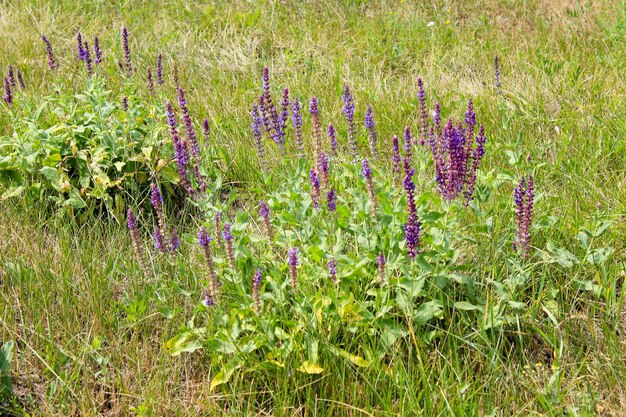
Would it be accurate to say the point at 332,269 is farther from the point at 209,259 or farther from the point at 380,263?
the point at 209,259

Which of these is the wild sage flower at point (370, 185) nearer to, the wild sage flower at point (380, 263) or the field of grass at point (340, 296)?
the field of grass at point (340, 296)

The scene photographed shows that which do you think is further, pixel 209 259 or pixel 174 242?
pixel 174 242

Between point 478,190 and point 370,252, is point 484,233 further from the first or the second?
point 370,252

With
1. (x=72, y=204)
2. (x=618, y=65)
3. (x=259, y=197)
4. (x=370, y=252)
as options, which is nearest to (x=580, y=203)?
(x=370, y=252)

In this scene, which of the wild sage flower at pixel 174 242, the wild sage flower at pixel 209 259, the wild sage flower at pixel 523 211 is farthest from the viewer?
the wild sage flower at pixel 174 242

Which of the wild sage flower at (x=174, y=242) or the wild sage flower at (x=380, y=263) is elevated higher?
the wild sage flower at (x=380, y=263)

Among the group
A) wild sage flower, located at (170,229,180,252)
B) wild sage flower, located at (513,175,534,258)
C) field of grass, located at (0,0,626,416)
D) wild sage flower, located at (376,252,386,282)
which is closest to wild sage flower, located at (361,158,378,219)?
field of grass, located at (0,0,626,416)

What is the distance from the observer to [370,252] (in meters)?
2.63

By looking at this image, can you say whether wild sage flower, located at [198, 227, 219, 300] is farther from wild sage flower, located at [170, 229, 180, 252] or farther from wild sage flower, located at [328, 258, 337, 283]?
wild sage flower, located at [170, 229, 180, 252]

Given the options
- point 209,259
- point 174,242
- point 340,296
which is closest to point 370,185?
point 340,296

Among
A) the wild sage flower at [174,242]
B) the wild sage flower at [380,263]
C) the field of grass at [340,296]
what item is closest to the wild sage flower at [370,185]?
the field of grass at [340,296]

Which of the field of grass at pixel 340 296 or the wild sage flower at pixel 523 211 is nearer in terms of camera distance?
the field of grass at pixel 340 296

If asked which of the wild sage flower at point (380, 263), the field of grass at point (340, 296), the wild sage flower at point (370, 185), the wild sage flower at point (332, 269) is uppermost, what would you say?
the wild sage flower at point (370, 185)

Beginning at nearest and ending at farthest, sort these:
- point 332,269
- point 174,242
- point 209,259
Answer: point 209,259
point 332,269
point 174,242
